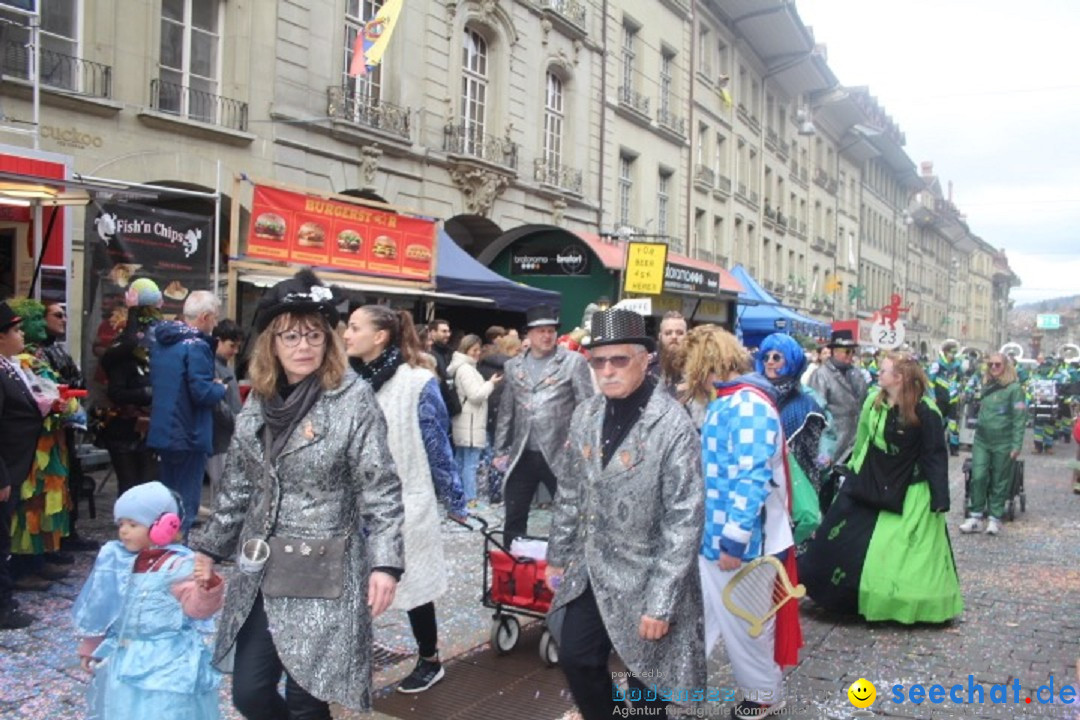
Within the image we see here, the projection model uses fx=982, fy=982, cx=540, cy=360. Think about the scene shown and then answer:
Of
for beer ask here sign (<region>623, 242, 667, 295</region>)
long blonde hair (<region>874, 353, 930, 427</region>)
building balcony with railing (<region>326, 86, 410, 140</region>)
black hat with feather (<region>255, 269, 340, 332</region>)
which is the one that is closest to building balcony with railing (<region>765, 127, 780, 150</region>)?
building balcony with railing (<region>326, 86, 410, 140</region>)

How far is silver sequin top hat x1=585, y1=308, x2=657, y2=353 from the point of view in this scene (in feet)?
12.1

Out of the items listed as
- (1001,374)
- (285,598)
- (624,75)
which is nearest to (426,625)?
(285,598)

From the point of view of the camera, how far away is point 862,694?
4898mm

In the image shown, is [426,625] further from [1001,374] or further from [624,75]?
[624,75]

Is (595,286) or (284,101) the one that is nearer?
(284,101)

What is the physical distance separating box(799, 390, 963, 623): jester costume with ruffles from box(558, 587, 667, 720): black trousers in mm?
3182

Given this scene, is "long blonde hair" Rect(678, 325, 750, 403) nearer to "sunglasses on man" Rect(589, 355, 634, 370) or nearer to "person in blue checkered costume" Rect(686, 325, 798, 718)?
"person in blue checkered costume" Rect(686, 325, 798, 718)

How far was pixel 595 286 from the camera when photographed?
16922 millimetres

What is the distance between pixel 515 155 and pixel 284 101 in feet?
21.3

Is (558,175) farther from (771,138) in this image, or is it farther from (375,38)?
(771,138)

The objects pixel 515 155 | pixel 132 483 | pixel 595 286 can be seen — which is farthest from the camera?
pixel 515 155

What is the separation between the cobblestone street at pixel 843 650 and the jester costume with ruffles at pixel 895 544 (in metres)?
0.18

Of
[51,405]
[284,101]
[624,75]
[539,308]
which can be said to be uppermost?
[624,75]

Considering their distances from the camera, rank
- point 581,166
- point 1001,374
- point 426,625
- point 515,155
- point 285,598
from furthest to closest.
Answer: point 581,166
point 515,155
point 1001,374
point 426,625
point 285,598
